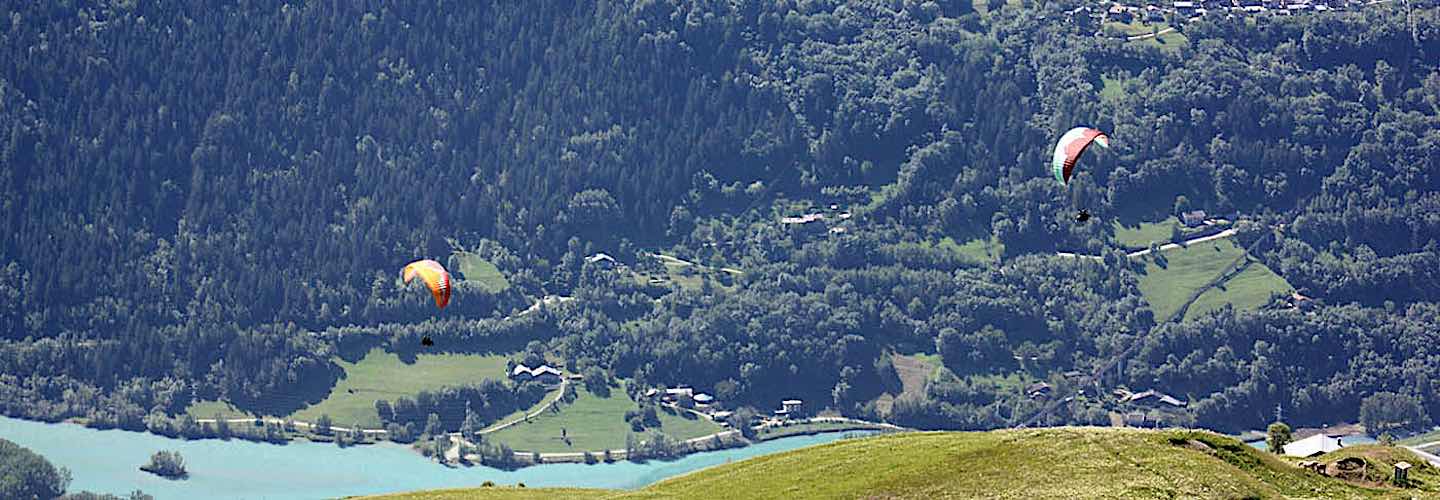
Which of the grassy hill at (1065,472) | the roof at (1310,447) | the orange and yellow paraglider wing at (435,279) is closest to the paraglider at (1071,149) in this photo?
the roof at (1310,447)

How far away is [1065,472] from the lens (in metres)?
102

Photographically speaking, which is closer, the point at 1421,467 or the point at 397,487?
the point at 1421,467

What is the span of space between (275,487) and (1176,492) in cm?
10927

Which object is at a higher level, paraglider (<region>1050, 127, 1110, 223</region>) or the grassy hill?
paraglider (<region>1050, 127, 1110, 223</region>)

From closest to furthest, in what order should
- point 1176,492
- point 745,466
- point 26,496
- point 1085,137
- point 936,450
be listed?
point 1176,492, point 936,450, point 745,466, point 1085,137, point 26,496

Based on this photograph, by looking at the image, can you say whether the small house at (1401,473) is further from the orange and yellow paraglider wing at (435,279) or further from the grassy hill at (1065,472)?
the orange and yellow paraglider wing at (435,279)

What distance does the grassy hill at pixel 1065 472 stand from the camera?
100625 millimetres

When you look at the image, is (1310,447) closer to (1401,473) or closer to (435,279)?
(1401,473)

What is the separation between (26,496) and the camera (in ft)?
635

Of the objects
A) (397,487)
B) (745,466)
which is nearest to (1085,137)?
(745,466)

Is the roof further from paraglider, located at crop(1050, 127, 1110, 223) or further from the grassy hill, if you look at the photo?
paraglider, located at crop(1050, 127, 1110, 223)

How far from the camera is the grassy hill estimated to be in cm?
10062

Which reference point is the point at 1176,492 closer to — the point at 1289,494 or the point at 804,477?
the point at 1289,494

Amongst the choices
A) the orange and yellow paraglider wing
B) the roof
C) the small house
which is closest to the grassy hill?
the small house
